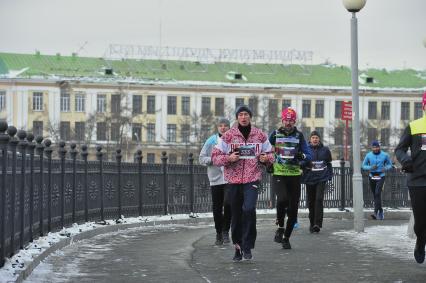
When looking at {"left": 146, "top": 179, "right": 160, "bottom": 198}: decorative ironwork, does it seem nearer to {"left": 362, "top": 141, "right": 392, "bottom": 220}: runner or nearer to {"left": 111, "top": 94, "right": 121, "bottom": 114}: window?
{"left": 362, "top": 141, "right": 392, "bottom": 220}: runner

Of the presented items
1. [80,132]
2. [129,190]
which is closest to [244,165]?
[129,190]

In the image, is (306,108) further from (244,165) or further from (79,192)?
(244,165)

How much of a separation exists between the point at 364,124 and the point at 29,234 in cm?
10526

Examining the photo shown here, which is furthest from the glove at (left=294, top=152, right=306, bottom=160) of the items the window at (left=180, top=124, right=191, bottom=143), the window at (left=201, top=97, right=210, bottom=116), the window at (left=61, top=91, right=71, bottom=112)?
the window at (left=201, top=97, right=210, bottom=116)

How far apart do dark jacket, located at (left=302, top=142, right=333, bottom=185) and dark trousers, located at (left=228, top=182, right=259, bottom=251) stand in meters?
5.90

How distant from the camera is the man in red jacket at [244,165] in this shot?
43.2ft

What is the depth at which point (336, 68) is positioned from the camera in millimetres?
134875

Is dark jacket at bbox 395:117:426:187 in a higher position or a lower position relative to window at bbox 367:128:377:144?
lower

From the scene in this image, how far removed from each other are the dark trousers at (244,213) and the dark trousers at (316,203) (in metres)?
5.78

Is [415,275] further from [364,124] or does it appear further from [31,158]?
[364,124]

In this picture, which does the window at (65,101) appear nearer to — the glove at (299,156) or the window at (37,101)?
the window at (37,101)

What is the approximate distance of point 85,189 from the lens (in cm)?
1955

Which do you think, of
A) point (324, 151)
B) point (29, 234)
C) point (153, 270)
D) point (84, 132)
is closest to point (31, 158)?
point (29, 234)

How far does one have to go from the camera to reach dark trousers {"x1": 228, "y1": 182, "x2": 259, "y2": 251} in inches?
520
